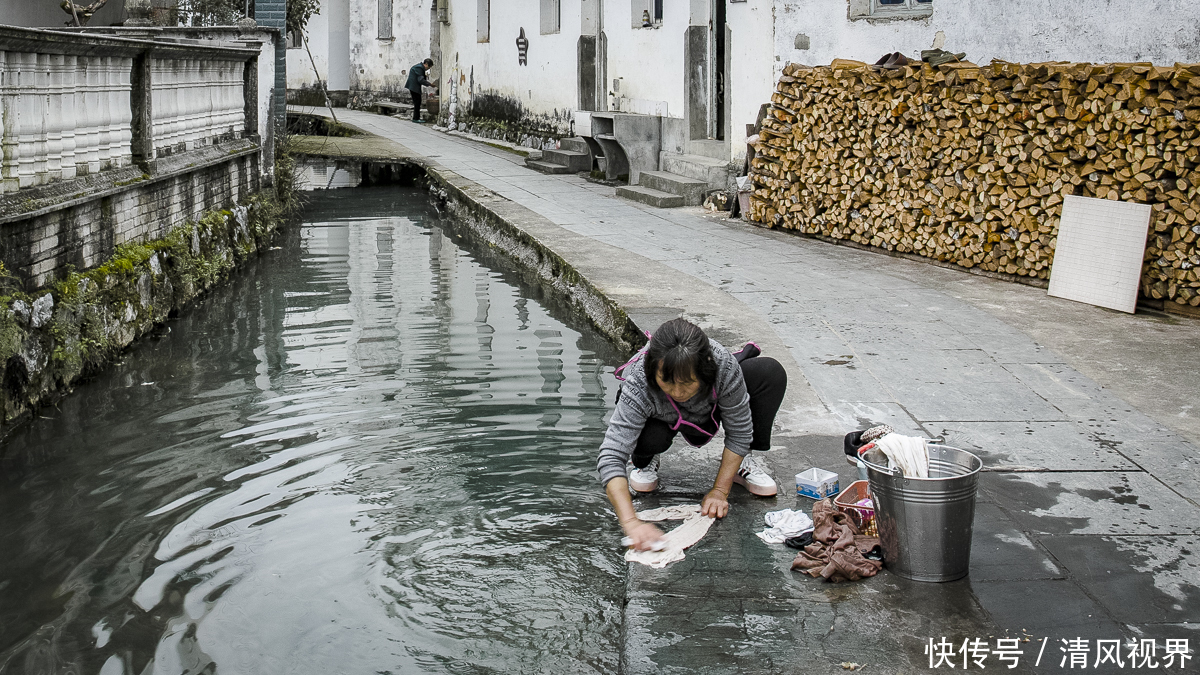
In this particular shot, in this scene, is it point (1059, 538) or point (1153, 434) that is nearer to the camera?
point (1059, 538)

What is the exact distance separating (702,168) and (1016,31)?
17.7 feet

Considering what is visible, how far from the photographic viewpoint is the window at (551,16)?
21.2 m

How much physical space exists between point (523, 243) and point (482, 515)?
22.2ft

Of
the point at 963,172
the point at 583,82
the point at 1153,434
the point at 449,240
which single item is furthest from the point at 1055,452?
the point at 583,82

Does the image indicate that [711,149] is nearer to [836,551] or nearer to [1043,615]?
[836,551]

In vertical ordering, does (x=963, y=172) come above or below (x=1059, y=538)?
above

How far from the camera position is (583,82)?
1991 centimetres

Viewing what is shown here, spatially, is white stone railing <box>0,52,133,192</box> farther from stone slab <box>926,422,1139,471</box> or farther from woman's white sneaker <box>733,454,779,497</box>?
stone slab <box>926,422,1139,471</box>

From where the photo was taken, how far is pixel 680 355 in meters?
3.88

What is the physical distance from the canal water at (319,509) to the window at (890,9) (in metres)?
4.68

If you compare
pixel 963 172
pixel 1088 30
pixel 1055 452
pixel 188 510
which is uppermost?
pixel 1088 30

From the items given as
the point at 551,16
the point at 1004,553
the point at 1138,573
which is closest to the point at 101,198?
the point at 1004,553

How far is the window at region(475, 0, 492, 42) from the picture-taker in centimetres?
2536

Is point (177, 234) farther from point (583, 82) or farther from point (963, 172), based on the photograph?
point (583, 82)
